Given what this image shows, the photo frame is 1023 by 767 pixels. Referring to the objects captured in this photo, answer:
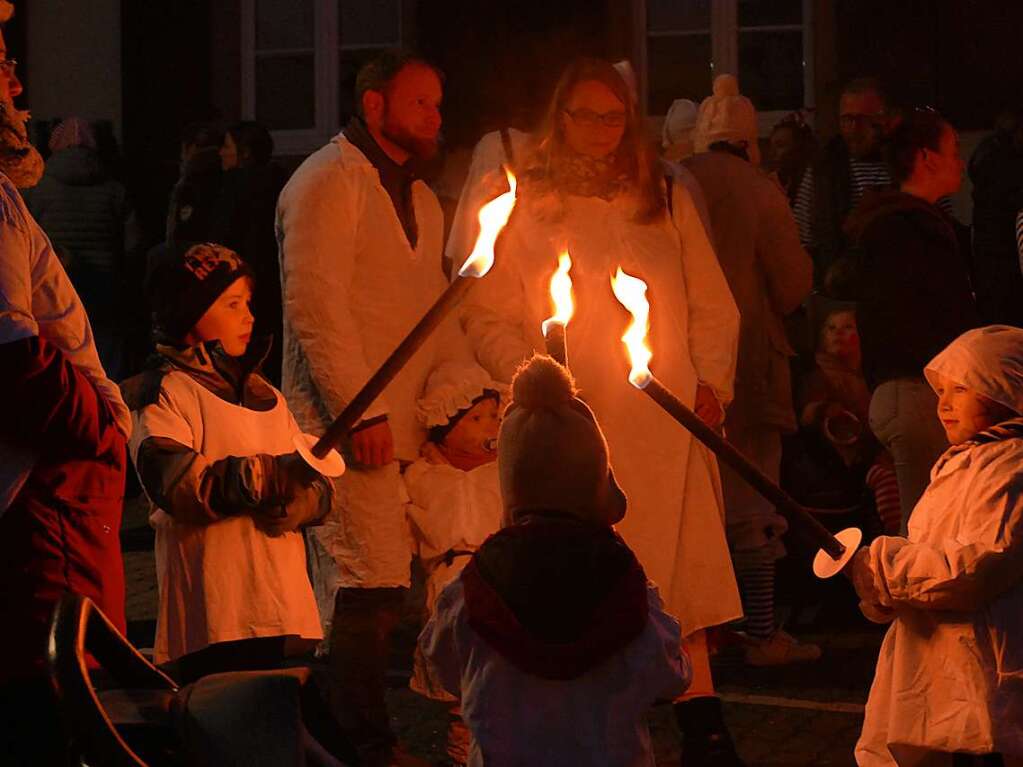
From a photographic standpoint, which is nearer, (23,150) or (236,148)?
(23,150)

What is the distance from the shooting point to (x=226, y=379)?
574 cm

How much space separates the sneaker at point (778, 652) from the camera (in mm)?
7891

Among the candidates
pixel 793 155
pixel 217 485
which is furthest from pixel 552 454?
pixel 793 155

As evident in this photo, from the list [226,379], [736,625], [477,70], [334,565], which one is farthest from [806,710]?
[477,70]

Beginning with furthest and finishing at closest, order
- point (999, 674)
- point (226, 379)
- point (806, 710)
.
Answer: point (806, 710) → point (226, 379) → point (999, 674)

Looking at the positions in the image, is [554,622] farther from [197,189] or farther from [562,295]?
[197,189]

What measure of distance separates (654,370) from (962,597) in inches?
61.7

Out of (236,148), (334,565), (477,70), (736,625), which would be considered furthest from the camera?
(477,70)

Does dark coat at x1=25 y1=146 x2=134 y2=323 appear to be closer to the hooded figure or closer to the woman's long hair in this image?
the woman's long hair

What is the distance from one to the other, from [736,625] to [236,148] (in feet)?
14.2

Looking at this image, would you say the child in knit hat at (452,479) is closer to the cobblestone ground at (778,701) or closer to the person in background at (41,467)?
the cobblestone ground at (778,701)

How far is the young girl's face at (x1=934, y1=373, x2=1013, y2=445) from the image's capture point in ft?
17.5

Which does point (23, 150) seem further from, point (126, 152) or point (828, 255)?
point (126, 152)

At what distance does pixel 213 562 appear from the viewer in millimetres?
5520
